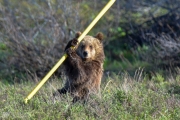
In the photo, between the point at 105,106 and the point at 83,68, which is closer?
the point at 105,106

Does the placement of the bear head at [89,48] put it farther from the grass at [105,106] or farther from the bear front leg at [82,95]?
the grass at [105,106]

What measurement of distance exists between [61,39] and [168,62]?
8.95 feet

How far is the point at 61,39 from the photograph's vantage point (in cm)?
1382

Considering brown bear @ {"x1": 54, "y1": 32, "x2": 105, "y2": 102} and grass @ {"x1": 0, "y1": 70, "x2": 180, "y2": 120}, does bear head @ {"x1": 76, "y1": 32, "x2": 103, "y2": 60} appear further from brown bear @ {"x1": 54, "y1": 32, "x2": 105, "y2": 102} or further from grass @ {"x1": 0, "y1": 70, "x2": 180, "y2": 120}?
grass @ {"x1": 0, "y1": 70, "x2": 180, "y2": 120}

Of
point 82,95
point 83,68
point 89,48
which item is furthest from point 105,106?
point 89,48

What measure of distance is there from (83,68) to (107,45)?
26.0ft

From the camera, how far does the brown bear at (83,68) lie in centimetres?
857

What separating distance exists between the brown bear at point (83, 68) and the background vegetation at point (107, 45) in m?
0.28

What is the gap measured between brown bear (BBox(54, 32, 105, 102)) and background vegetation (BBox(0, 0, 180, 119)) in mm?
276

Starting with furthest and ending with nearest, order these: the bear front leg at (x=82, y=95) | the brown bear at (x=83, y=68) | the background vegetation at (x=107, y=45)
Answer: the background vegetation at (x=107, y=45)
the brown bear at (x=83, y=68)
the bear front leg at (x=82, y=95)

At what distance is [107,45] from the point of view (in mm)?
16625

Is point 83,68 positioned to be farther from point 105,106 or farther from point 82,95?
point 105,106

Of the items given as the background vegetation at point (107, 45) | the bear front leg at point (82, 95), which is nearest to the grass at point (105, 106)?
the background vegetation at point (107, 45)

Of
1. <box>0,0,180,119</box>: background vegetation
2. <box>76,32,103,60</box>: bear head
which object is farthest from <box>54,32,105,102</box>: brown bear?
<box>0,0,180,119</box>: background vegetation
